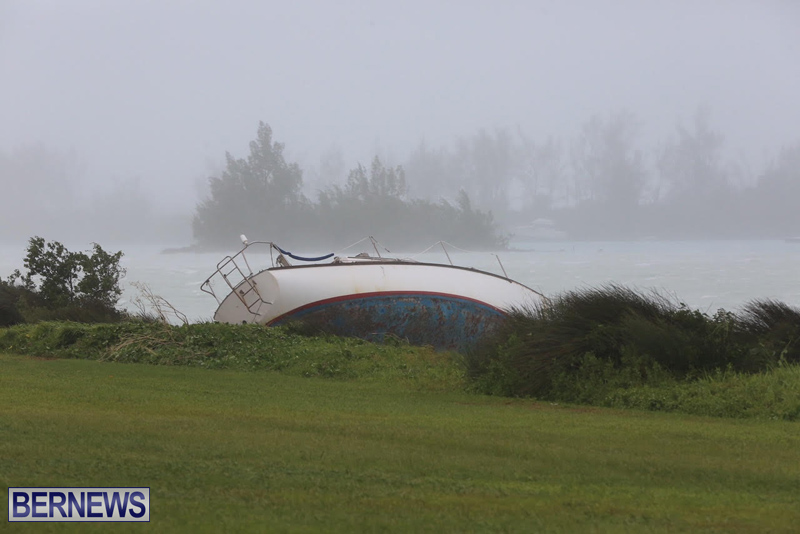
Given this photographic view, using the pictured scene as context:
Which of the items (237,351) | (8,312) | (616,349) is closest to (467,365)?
(616,349)

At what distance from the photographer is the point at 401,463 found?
6137mm

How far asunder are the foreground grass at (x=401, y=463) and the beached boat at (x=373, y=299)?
877 cm

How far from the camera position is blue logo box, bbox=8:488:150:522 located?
15.3 feet

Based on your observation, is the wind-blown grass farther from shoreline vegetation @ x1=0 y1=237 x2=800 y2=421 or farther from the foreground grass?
the foreground grass

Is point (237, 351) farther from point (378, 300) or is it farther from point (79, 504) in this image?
point (79, 504)

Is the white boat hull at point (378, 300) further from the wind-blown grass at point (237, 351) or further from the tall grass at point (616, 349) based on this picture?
the tall grass at point (616, 349)

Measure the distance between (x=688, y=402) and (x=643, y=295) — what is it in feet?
9.63

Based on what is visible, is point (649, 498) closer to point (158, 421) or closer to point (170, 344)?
point (158, 421)

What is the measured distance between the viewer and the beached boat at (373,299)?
18609 millimetres

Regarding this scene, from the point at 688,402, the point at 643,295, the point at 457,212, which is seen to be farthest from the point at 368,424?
the point at 457,212

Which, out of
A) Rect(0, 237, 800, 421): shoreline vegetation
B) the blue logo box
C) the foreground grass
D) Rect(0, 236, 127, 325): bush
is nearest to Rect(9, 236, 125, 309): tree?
Rect(0, 236, 127, 325): bush

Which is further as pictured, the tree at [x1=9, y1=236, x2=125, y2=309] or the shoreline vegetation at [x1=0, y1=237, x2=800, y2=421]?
the tree at [x1=9, y1=236, x2=125, y2=309]

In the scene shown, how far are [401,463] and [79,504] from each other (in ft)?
6.95

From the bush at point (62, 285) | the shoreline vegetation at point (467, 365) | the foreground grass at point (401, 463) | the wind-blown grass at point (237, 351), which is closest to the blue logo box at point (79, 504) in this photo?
the foreground grass at point (401, 463)
